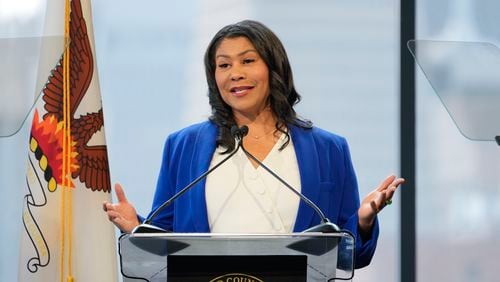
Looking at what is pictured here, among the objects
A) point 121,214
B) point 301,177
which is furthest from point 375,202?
point 121,214

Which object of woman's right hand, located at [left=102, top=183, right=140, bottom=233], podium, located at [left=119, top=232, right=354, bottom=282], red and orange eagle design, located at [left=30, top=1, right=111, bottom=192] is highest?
red and orange eagle design, located at [left=30, top=1, right=111, bottom=192]

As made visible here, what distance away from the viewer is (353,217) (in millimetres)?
2730

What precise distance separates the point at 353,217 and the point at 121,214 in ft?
2.12

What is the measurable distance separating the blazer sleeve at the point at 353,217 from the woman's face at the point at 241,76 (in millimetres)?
309

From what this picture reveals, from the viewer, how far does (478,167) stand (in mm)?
4566

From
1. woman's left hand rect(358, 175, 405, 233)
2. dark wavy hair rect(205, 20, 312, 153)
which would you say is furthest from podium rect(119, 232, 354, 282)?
dark wavy hair rect(205, 20, 312, 153)

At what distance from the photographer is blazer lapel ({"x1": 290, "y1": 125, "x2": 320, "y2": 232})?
2.78 m

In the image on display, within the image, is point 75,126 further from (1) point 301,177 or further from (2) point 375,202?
(2) point 375,202

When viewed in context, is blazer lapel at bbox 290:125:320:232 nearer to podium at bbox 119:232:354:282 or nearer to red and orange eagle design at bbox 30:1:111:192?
podium at bbox 119:232:354:282

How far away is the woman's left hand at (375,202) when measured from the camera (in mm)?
2543

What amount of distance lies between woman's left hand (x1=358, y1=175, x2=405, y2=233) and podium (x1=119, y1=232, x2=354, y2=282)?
1.34ft

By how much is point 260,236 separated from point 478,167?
2648 millimetres

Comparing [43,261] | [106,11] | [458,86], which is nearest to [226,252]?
[43,261]

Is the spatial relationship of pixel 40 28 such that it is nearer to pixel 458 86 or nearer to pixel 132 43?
pixel 132 43
